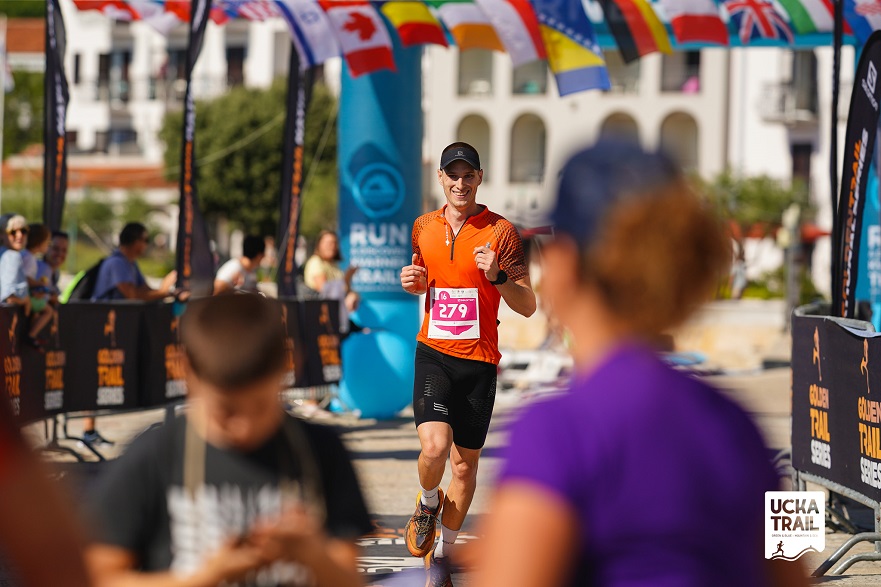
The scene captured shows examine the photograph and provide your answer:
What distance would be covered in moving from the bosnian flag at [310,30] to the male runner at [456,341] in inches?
248

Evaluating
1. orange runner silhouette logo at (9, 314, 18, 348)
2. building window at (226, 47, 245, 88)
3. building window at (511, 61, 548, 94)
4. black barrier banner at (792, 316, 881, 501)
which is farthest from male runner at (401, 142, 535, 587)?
building window at (226, 47, 245, 88)

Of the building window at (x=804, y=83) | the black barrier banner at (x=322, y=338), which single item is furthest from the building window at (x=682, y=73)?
the black barrier banner at (x=322, y=338)

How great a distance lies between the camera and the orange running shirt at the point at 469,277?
671 centimetres

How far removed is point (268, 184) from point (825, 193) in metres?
23.1

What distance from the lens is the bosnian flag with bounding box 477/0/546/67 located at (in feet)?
40.3

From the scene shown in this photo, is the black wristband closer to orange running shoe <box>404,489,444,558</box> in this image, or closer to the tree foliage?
orange running shoe <box>404,489,444,558</box>

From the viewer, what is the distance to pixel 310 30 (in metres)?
12.9

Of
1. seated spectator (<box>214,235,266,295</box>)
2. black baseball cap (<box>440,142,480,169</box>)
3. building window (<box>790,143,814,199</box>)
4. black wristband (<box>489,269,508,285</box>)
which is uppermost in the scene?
building window (<box>790,143,814,199</box>)

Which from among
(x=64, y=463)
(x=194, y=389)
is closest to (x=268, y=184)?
(x=64, y=463)

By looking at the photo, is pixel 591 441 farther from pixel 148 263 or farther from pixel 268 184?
pixel 268 184

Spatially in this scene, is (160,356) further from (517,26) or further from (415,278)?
(415,278)

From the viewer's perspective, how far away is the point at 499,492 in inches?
78.2

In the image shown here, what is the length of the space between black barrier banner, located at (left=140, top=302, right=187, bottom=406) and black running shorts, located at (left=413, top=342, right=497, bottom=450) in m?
4.49

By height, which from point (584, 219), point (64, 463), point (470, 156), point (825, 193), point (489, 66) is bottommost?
point (64, 463)
